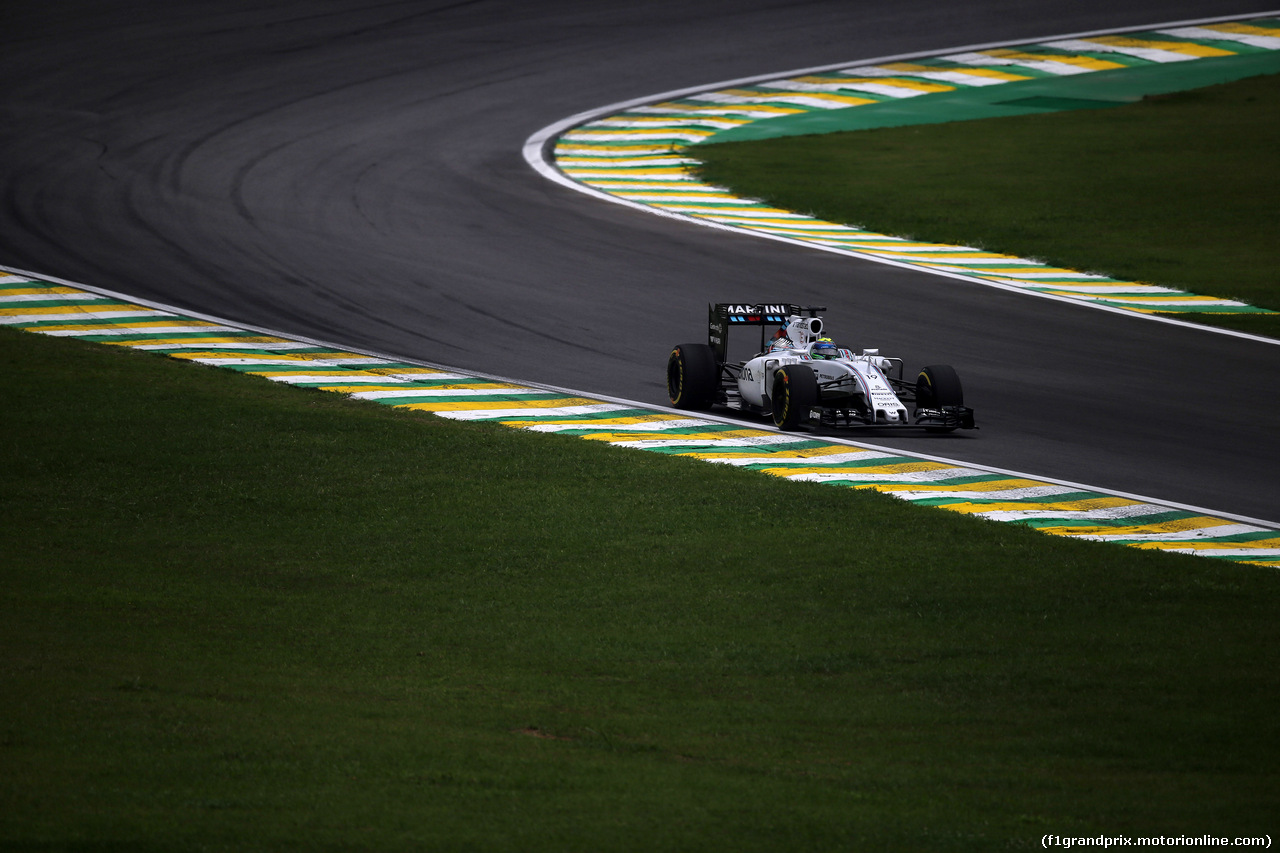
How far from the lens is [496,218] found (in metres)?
32.1

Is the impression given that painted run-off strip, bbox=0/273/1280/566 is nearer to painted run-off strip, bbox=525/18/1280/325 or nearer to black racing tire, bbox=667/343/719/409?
black racing tire, bbox=667/343/719/409

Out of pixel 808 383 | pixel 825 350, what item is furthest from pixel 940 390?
pixel 808 383

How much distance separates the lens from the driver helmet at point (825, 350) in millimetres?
20141

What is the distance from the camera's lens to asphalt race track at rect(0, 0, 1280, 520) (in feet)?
72.5

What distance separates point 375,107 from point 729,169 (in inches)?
391

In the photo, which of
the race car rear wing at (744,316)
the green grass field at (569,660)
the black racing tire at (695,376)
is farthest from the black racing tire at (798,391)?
the green grass field at (569,660)

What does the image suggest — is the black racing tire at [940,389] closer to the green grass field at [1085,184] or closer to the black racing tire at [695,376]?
the black racing tire at [695,376]

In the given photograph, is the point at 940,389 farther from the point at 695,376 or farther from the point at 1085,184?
the point at 1085,184

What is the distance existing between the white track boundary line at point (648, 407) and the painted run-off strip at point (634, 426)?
50 millimetres

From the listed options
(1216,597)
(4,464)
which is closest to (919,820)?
(1216,597)

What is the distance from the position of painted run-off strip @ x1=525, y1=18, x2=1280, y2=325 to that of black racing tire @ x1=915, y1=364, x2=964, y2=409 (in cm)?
814

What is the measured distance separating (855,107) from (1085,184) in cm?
858

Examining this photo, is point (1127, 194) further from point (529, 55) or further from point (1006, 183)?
point (529, 55)

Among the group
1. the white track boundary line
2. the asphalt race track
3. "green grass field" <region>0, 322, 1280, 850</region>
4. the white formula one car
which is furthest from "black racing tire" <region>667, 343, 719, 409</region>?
"green grass field" <region>0, 322, 1280, 850</region>
